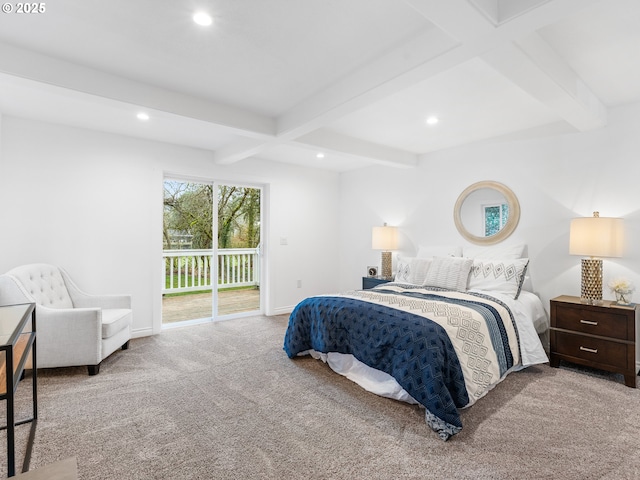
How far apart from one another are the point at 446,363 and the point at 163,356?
2.73 metres

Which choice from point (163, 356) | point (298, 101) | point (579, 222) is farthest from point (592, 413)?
point (163, 356)

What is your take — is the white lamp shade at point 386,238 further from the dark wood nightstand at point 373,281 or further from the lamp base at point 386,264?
the dark wood nightstand at point 373,281

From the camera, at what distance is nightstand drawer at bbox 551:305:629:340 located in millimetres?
2801

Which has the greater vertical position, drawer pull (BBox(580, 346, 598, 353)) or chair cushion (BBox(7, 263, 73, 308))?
chair cushion (BBox(7, 263, 73, 308))

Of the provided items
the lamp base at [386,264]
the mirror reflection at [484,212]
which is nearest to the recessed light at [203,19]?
the mirror reflection at [484,212]

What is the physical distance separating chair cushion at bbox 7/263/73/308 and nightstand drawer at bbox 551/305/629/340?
4764mm

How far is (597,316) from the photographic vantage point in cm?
291

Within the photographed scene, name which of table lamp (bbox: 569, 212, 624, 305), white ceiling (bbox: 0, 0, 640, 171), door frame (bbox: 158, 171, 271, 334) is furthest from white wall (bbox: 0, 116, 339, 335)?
table lamp (bbox: 569, 212, 624, 305)

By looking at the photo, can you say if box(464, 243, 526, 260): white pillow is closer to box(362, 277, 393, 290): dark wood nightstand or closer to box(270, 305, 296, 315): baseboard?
box(362, 277, 393, 290): dark wood nightstand

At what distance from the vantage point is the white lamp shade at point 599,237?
2984 millimetres

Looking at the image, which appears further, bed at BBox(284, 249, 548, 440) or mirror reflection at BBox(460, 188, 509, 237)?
A: mirror reflection at BBox(460, 188, 509, 237)

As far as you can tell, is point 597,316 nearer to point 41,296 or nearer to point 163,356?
point 163,356

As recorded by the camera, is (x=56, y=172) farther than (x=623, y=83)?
Yes

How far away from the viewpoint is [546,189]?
144 inches
